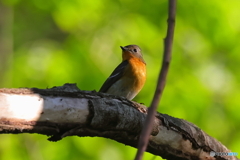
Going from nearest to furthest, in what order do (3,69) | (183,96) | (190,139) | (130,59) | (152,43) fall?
(190,139), (183,96), (152,43), (3,69), (130,59)

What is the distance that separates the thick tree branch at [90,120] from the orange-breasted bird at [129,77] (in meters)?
2.38

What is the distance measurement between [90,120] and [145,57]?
2944 millimetres

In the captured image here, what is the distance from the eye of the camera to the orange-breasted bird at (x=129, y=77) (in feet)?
21.6

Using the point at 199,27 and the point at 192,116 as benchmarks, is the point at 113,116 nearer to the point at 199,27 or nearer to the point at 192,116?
the point at 192,116

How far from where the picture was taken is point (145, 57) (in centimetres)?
617

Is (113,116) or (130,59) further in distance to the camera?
(130,59)

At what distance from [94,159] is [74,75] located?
43.0 inches

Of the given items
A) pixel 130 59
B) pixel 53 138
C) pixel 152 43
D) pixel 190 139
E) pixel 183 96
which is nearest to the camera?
pixel 53 138

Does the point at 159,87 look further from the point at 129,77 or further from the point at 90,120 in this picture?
the point at 129,77

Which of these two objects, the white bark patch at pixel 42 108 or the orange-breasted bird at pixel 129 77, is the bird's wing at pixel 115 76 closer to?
the orange-breasted bird at pixel 129 77

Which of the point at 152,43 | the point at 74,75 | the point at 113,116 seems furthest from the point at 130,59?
the point at 113,116

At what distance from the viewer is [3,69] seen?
21.8 feet

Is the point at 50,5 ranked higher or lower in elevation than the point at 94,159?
higher

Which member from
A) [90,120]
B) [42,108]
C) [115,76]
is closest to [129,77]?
[115,76]
